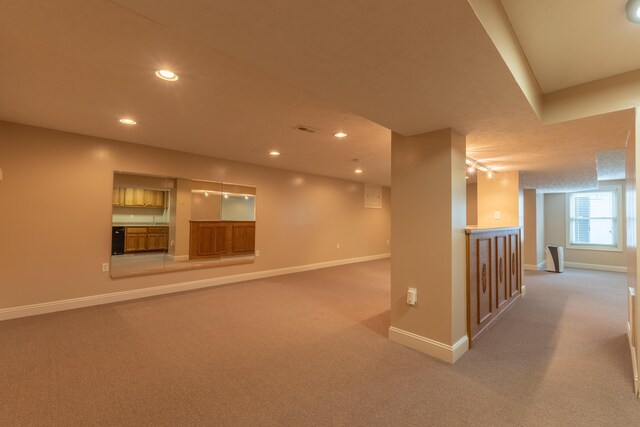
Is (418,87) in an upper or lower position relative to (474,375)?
upper

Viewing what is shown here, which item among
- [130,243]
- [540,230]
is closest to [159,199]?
[130,243]

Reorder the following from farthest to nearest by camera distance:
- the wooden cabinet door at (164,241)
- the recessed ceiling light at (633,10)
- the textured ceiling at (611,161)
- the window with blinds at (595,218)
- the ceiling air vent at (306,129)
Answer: the window with blinds at (595,218) → the wooden cabinet door at (164,241) → the textured ceiling at (611,161) → the ceiling air vent at (306,129) → the recessed ceiling light at (633,10)

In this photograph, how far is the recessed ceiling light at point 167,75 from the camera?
2076mm

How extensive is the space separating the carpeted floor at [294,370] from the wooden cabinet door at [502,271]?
26cm

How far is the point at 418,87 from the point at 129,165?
13.6ft

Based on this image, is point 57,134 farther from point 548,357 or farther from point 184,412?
point 548,357

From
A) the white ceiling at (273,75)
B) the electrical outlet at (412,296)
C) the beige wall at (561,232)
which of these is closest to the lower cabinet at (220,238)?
the white ceiling at (273,75)

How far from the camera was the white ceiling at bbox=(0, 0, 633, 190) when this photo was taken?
3.98ft

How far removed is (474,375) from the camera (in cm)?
218

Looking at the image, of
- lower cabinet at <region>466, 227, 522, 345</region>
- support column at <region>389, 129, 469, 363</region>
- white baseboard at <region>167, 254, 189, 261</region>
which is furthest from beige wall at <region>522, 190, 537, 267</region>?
white baseboard at <region>167, 254, 189, 261</region>

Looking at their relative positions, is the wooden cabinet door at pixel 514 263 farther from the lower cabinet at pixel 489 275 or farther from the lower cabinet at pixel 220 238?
the lower cabinet at pixel 220 238

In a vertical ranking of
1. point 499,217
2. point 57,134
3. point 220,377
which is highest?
point 57,134

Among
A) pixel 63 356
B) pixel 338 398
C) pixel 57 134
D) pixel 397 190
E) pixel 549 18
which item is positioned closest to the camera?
pixel 549 18

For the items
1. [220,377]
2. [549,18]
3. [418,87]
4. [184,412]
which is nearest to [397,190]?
[418,87]
